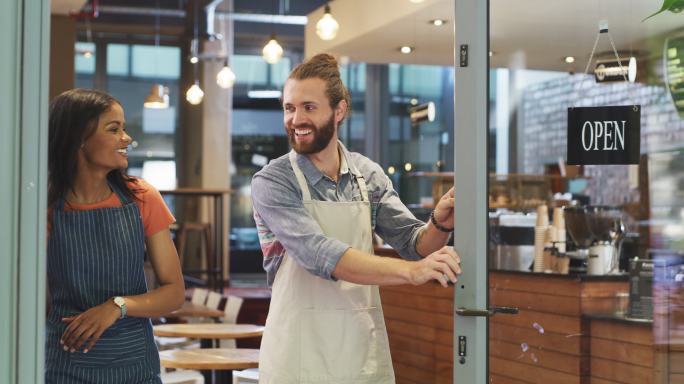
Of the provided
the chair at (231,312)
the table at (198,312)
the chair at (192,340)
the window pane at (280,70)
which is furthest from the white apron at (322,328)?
the window pane at (280,70)

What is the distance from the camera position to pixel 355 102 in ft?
Answer: 43.7

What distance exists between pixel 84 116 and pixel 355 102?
10.8 m

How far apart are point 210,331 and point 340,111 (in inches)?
130

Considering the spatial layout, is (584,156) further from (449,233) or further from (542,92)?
(542,92)

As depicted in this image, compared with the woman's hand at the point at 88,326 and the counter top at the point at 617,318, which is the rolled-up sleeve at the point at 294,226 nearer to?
the woman's hand at the point at 88,326

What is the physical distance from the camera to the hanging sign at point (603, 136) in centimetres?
283

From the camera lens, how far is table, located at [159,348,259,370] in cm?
470

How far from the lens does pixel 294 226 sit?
2.65m

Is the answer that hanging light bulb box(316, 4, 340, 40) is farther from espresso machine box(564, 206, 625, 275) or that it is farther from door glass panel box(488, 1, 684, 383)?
door glass panel box(488, 1, 684, 383)

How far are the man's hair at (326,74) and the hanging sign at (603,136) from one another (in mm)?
708

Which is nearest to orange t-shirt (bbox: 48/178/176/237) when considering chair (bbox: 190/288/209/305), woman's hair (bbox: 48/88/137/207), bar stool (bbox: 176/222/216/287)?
woman's hair (bbox: 48/88/137/207)

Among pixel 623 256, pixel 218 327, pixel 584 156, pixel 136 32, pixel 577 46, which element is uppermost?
pixel 136 32

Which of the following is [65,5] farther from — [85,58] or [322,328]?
[322,328]

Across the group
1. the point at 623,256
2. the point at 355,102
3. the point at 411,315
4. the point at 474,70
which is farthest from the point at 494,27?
the point at 355,102
